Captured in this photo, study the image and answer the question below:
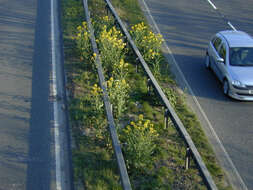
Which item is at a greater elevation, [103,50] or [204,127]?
[103,50]

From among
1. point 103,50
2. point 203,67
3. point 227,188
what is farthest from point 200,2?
point 227,188

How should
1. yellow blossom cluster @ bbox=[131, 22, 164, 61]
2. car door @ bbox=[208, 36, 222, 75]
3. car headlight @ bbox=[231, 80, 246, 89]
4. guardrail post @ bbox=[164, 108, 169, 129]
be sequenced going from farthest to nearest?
yellow blossom cluster @ bbox=[131, 22, 164, 61]
car door @ bbox=[208, 36, 222, 75]
car headlight @ bbox=[231, 80, 246, 89]
guardrail post @ bbox=[164, 108, 169, 129]

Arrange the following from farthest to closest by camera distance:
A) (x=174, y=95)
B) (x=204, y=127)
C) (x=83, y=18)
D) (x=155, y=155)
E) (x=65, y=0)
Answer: (x=65, y=0) < (x=83, y=18) < (x=174, y=95) < (x=204, y=127) < (x=155, y=155)

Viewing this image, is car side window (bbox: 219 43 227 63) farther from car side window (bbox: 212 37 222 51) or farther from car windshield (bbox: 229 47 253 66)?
car side window (bbox: 212 37 222 51)

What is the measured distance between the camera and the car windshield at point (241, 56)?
520 inches

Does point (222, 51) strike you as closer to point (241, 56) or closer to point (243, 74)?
point (241, 56)

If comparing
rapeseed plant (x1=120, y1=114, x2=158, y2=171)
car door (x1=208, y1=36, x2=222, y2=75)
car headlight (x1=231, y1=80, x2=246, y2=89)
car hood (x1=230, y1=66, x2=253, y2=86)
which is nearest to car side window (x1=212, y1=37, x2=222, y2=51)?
car door (x1=208, y1=36, x2=222, y2=75)

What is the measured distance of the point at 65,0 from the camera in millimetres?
22141

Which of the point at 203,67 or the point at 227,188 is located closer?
the point at 227,188

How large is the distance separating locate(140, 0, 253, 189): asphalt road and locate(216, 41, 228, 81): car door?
0.45 metres

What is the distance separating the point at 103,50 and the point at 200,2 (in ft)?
40.7

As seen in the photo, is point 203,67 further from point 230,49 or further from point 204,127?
point 204,127

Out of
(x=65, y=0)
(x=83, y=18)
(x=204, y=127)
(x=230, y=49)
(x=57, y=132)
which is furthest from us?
(x=65, y=0)

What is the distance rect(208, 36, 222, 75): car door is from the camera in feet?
46.4
